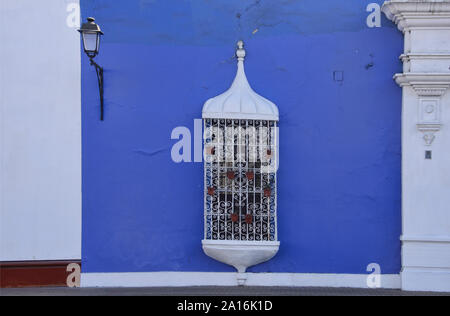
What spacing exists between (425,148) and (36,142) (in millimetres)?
4691

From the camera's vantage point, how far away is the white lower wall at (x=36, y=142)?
8352 mm

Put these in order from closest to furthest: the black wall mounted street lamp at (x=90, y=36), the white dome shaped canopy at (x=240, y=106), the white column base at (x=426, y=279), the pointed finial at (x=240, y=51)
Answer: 1. the black wall mounted street lamp at (x=90, y=36)
2. the white column base at (x=426, y=279)
3. the white dome shaped canopy at (x=240, y=106)
4. the pointed finial at (x=240, y=51)

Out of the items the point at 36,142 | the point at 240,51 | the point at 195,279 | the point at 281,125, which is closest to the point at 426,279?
the point at 281,125

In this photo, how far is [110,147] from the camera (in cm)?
841

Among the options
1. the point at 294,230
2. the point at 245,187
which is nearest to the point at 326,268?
the point at 294,230

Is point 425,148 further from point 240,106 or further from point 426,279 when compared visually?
point 240,106

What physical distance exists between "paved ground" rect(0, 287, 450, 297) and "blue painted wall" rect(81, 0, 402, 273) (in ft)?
0.91

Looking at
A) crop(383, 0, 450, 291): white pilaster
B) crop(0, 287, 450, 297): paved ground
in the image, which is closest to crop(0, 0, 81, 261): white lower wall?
crop(0, 287, 450, 297): paved ground

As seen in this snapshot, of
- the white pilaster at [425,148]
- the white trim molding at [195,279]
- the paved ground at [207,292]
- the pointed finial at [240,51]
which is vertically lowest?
the paved ground at [207,292]

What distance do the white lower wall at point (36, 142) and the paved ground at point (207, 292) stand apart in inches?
17.9

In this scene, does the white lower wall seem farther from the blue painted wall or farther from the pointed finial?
the pointed finial

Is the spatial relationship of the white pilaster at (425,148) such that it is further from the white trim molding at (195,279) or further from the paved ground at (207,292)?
the white trim molding at (195,279)

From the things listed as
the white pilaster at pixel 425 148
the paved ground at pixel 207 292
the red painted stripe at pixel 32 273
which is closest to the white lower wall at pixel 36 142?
the red painted stripe at pixel 32 273

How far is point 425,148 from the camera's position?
8289 mm
